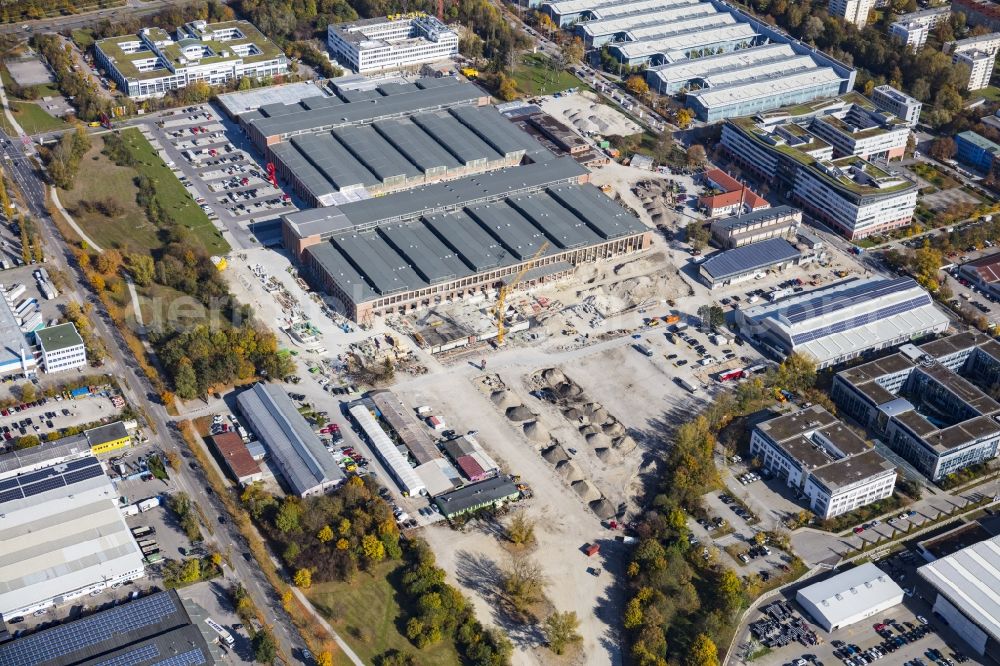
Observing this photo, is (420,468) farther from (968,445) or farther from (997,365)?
(997,365)

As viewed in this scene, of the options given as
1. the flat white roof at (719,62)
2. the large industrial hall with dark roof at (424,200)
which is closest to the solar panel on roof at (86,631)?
the large industrial hall with dark roof at (424,200)

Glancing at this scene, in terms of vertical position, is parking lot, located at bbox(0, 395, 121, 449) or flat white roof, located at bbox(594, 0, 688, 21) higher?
flat white roof, located at bbox(594, 0, 688, 21)

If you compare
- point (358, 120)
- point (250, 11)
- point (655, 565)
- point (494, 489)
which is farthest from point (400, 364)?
point (250, 11)

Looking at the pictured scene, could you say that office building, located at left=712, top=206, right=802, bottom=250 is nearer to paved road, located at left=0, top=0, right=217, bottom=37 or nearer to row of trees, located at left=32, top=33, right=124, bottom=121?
row of trees, located at left=32, top=33, right=124, bottom=121

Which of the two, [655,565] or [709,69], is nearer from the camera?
[655,565]

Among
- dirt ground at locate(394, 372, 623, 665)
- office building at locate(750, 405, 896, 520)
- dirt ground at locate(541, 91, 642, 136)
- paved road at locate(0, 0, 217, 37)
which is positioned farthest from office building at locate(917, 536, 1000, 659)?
paved road at locate(0, 0, 217, 37)

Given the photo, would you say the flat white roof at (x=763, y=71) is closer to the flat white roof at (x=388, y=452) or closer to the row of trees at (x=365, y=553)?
the flat white roof at (x=388, y=452)

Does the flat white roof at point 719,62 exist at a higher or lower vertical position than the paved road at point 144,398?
higher
